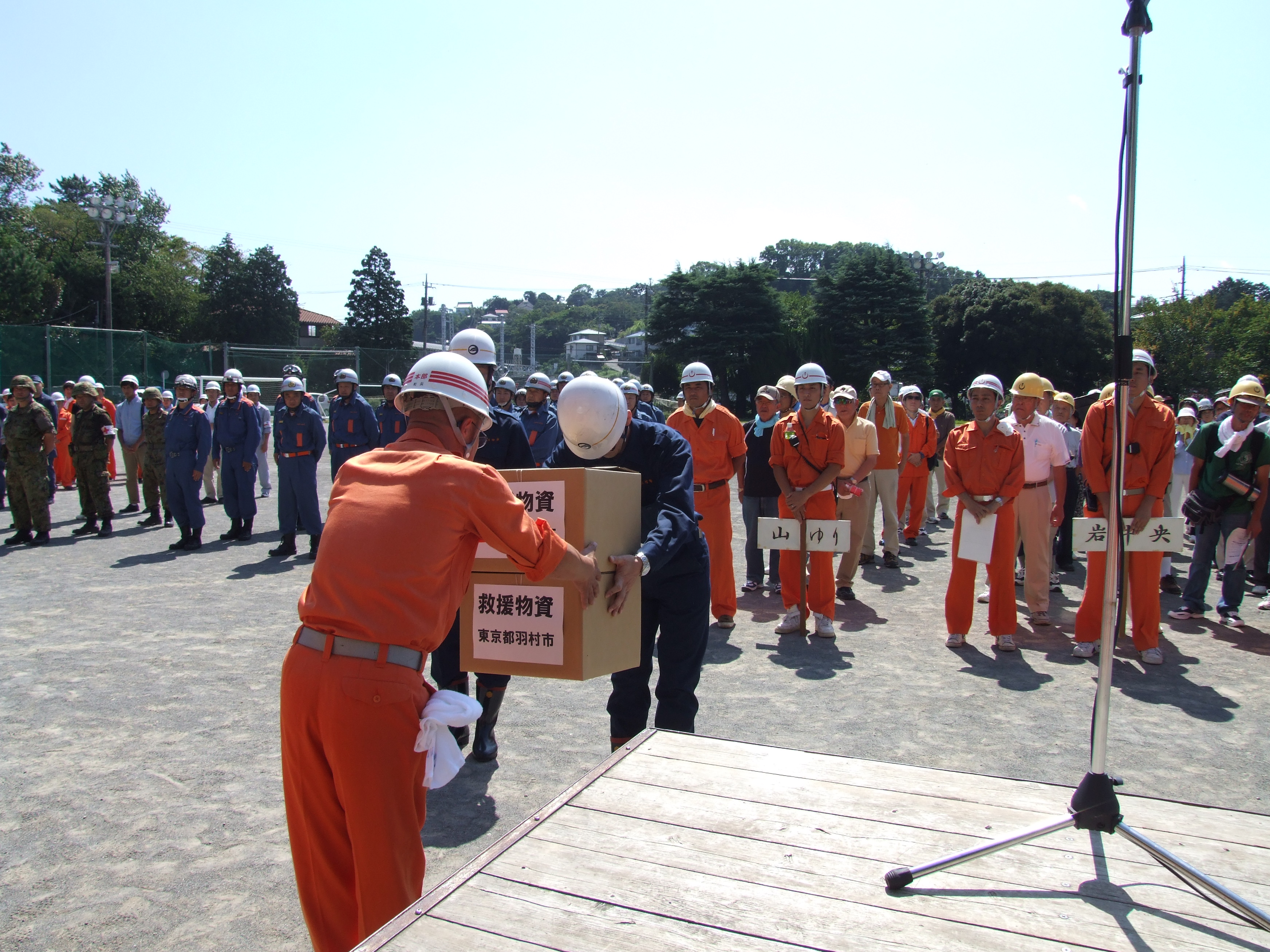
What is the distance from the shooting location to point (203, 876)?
351 centimetres

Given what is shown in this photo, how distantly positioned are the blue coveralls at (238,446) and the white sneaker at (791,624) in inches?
288

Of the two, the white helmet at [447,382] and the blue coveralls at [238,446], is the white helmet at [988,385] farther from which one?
the blue coveralls at [238,446]

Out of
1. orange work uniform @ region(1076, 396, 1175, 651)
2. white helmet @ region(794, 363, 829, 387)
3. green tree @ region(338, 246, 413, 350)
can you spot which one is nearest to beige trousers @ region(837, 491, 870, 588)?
white helmet @ region(794, 363, 829, 387)

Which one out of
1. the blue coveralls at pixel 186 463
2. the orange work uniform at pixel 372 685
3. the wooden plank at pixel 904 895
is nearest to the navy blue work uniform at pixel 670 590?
the wooden plank at pixel 904 895

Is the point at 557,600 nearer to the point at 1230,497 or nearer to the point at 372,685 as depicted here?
the point at 372,685

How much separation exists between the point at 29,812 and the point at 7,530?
410 inches

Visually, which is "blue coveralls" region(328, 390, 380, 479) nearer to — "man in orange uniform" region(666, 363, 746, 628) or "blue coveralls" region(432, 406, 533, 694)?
"man in orange uniform" region(666, 363, 746, 628)

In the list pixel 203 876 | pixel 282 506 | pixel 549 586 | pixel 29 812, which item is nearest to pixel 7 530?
pixel 282 506

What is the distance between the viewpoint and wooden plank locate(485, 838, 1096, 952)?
2057mm

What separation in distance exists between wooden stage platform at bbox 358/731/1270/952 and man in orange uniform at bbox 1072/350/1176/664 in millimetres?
4109

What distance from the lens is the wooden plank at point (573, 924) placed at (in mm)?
2035

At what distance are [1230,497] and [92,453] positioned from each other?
13473 millimetres

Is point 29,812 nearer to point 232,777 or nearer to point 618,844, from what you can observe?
point 232,777

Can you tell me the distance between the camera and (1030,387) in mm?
7258
